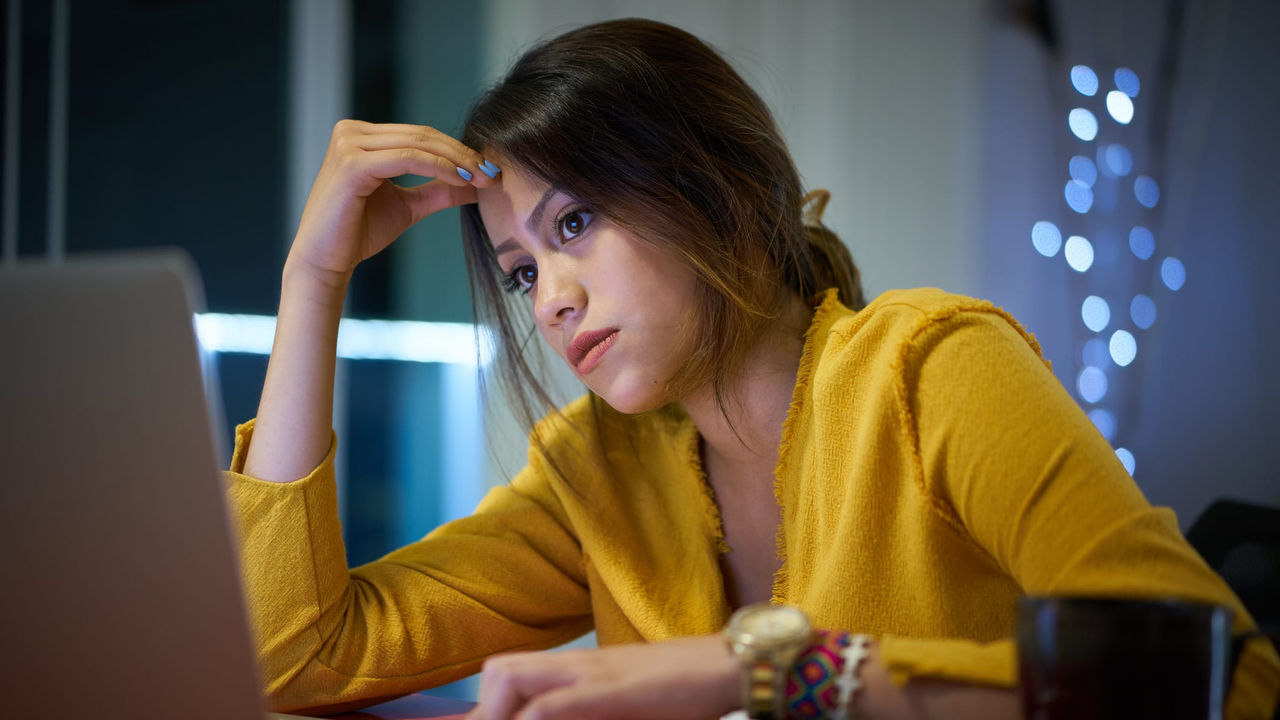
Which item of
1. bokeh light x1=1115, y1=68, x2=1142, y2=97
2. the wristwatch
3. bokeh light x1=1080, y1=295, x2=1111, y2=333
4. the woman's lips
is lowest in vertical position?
the wristwatch

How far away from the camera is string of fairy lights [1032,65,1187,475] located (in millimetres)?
1915

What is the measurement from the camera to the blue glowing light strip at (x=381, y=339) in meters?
2.93

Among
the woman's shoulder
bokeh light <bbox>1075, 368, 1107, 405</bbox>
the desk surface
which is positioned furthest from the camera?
bokeh light <bbox>1075, 368, 1107, 405</bbox>

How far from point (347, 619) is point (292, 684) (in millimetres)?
82

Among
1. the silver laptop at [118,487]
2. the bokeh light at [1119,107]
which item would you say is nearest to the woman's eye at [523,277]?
the silver laptop at [118,487]

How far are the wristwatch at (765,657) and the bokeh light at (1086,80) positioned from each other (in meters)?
1.82

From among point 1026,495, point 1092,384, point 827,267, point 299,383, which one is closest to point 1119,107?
point 1092,384

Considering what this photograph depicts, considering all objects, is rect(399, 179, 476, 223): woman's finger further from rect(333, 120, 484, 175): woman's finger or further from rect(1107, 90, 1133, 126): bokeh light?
rect(1107, 90, 1133, 126): bokeh light

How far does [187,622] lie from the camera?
1.46ft

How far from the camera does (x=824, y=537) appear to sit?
90cm

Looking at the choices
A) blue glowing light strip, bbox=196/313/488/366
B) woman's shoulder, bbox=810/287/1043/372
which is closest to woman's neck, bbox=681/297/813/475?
woman's shoulder, bbox=810/287/1043/372

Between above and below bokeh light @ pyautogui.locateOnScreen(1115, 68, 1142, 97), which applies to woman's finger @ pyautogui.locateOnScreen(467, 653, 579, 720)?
below

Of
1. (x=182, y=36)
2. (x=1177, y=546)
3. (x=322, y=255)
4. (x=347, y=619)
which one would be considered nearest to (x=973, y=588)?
(x=1177, y=546)

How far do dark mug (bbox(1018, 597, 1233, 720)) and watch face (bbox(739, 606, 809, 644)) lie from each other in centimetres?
15
